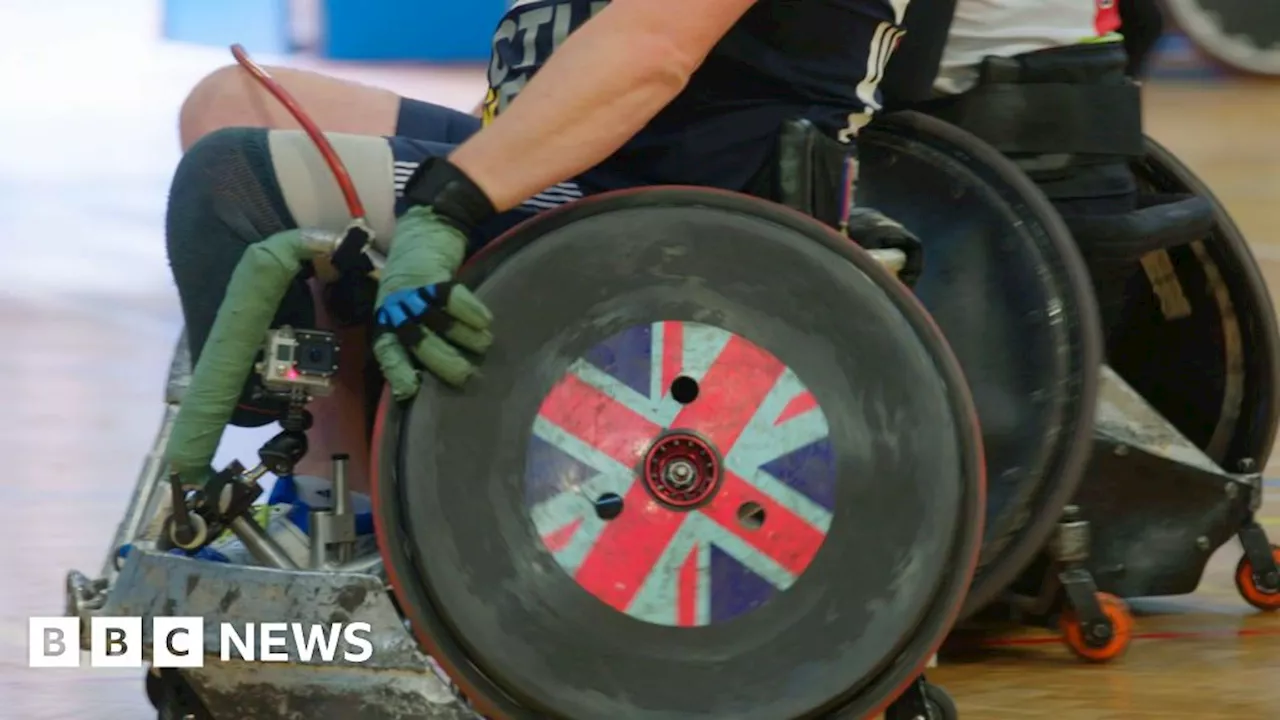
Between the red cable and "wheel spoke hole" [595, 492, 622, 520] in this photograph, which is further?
the red cable

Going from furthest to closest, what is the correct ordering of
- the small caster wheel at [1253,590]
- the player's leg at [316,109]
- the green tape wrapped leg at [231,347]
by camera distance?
the small caster wheel at [1253,590] < the player's leg at [316,109] < the green tape wrapped leg at [231,347]

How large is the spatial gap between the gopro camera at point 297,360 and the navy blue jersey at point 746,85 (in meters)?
0.37

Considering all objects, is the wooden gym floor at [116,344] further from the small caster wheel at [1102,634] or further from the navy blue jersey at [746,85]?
the navy blue jersey at [746,85]

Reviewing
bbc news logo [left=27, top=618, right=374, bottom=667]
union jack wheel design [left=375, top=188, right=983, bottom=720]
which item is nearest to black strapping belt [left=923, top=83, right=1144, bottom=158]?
union jack wheel design [left=375, top=188, right=983, bottom=720]

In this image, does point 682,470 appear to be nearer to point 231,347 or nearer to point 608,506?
point 608,506

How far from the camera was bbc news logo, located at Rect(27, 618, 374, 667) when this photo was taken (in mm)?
1991

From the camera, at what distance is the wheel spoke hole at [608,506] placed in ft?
6.39

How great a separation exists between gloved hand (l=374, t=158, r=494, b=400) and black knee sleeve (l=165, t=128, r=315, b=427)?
0.23m

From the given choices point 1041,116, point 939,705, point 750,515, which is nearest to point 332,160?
point 750,515

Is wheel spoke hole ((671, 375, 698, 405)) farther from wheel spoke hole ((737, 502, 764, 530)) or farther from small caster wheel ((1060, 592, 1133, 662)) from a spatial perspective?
small caster wheel ((1060, 592, 1133, 662))

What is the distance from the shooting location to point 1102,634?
8.92 feet

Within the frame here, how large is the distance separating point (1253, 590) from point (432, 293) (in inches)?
68.3

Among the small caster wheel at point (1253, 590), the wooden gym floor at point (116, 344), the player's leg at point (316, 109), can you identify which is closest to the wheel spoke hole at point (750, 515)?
the wooden gym floor at point (116, 344)

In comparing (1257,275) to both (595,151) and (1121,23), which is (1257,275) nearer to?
(1121,23)
